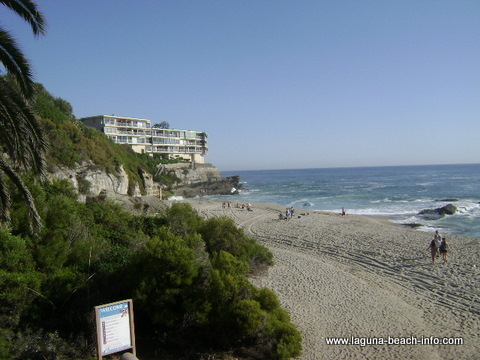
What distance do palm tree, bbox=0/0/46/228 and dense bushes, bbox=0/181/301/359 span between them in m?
2.09

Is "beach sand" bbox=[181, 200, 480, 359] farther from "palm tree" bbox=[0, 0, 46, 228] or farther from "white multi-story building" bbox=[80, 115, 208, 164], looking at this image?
"white multi-story building" bbox=[80, 115, 208, 164]

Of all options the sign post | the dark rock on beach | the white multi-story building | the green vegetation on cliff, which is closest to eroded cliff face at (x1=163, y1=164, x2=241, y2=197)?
the white multi-story building

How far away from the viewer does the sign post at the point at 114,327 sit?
215 inches

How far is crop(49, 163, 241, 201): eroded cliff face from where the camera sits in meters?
23.2

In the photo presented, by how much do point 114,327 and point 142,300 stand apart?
7.36 ft

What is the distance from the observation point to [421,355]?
8180mm

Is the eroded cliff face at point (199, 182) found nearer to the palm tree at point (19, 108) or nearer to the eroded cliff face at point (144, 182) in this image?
the eroded cliff face at point (144, 182)

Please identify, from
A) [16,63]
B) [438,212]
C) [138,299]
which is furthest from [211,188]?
[16,63]

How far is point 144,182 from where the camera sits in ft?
141

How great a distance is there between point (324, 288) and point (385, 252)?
7.38m

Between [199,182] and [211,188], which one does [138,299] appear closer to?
[211,188]

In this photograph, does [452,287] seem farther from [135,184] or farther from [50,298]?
[135,184]

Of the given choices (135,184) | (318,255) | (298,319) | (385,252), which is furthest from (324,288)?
(135,184)

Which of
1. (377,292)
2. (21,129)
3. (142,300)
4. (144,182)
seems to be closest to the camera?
(21,129)
